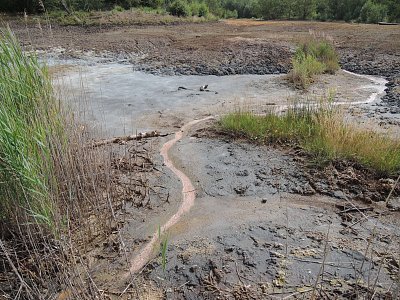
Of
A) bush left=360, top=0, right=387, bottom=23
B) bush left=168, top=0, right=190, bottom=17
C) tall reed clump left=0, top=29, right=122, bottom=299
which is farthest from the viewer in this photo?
bush left=168, top=0, right=190, bottom=17

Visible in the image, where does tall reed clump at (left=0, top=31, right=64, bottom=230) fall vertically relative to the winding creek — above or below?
above

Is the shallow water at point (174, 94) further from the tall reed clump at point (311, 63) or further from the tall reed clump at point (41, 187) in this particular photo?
the tall reed clump at point (41, 187)

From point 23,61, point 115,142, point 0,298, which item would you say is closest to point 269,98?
point 115,142

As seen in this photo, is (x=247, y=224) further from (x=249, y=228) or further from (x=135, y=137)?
(x=135, y=137)

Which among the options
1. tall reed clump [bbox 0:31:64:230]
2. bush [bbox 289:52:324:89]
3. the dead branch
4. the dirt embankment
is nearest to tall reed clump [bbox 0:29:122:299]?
tall reed clump [bbox 0:31:64:230]

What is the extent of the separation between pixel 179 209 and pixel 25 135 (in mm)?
1961

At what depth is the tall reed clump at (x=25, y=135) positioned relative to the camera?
306cm

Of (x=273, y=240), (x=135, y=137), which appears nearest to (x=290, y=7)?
(x=135, y=137)

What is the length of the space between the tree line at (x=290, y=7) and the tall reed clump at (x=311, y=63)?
15024 mm

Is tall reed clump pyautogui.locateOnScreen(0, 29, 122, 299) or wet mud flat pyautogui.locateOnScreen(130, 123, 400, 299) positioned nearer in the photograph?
→ tall reed clump pyautogui.locateOnScreen(0, 29, 122, 299)

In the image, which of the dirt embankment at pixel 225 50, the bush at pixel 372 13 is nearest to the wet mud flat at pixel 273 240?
the dirt embankment at pixel 225 50

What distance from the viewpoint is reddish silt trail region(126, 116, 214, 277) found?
11.7 ft

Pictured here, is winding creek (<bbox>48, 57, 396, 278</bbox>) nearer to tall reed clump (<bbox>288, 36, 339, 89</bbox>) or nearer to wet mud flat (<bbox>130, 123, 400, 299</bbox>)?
tall reed clump (<bbox>288, 36, 339, 89</bbox>)

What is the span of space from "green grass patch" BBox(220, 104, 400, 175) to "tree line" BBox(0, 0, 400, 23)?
20084 millimetres
